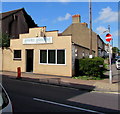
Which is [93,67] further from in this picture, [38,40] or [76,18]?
[76,18]

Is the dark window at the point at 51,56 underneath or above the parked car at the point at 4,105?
above

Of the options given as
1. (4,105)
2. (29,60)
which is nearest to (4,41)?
(29,60)

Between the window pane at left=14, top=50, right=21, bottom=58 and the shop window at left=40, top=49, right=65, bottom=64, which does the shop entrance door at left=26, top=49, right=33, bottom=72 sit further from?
the shop window at left=40, top=49, right=65, bottom=64

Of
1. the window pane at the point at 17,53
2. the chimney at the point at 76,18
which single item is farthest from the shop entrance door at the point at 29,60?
the chimney at the point at 76,18

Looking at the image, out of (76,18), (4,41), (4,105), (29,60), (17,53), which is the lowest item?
(4,105)

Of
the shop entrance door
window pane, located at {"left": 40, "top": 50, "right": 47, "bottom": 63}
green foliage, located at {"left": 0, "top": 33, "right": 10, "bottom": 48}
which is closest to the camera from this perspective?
window pane, located at {"left": 40, "top": 50, "right": 47, "bottom": 63}

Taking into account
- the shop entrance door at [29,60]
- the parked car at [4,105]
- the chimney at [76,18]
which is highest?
the chimney at [76,18]

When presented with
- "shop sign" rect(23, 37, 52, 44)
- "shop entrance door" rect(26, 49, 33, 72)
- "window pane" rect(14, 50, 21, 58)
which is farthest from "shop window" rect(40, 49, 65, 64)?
"window pane" rect(14, 50, 21, 58)

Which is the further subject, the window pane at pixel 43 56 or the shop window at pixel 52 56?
the window pane at pixel 43 56

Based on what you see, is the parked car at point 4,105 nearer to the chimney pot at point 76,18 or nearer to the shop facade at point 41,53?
the shop facade at point 41,53

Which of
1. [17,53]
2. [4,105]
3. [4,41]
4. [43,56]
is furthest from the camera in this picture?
[4,41]

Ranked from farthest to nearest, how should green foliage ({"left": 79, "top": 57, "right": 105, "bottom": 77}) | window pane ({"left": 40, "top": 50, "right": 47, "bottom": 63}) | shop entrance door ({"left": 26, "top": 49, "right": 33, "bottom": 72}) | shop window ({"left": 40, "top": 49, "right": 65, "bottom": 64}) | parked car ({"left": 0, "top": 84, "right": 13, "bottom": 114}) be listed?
shop entrance door ({"left": 26, "top": 49, "right": 33, "bottom": 72}), window pane ({"left": 40, "top": 50, "right": 47, "bottom": 63}), shop window ({"left": 40, "top": 49, "right": 65, "bottom": 64}), green foliage ({"left": 79, "top": 57, "right": 105, "bottom": 77}), parked car ({"left": 0, "top": 84, "right": 13, "bottom": 114})

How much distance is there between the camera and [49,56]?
14.6 metres

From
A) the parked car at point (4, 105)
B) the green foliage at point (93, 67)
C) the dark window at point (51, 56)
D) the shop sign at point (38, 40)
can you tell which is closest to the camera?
the parked car at point (4, 105)
